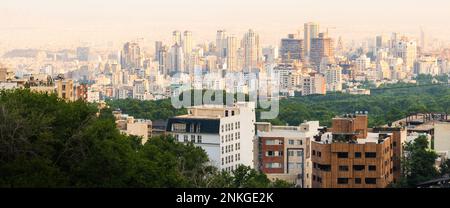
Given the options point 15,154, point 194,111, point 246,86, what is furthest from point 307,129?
point 246,86

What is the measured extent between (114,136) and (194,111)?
522 centimetres

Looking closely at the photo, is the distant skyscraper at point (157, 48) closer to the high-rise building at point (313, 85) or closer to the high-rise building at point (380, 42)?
the high-rise building at point (313, 85)

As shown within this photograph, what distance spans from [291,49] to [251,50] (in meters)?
5.29

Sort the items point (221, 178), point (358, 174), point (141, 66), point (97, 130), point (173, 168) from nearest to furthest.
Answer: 1. point (97, 130)
2. point (173, 168)
3. point (221, 178)
4. point (358, 174)
5. point (141, 66)

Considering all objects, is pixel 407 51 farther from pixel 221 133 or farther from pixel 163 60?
pixel 221 133

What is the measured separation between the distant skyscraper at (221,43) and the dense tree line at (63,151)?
24.9 m

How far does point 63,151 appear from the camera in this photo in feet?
14.9

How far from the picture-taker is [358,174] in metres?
7.29

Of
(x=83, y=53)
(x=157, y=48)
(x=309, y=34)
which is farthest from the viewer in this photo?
(x=309, y=34)

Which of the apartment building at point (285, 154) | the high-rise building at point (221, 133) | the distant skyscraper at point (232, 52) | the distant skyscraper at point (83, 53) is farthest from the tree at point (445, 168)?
the distant skyscraper at point (232, 52)

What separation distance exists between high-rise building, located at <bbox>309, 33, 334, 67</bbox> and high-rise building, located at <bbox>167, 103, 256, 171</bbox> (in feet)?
82.8

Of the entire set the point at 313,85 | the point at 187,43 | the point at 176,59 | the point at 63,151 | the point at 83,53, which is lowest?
the point at 313,85

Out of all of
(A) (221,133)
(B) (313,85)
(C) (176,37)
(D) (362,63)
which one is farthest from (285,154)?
(D) (362,63)
